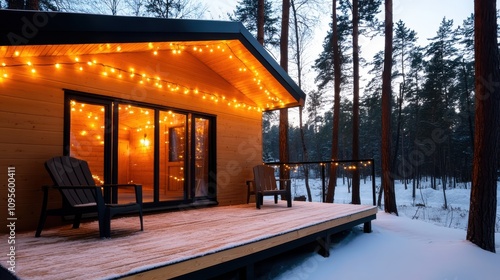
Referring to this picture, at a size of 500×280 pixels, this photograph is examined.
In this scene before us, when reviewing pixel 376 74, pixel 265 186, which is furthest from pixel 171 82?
pixel 376 74

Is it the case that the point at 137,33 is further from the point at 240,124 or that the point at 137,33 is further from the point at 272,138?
the point at 272,138

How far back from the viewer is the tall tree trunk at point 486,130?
15.0 ft

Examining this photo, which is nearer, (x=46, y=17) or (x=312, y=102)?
(x=46, y=17)

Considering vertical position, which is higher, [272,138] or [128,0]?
[128,0]

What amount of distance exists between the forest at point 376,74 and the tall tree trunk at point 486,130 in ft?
0.06

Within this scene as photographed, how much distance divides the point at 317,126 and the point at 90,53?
27.5 m

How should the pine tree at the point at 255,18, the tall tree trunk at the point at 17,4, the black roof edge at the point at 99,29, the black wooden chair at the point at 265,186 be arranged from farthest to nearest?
the pine tree at the point at 255,18 < the tall tree trunk at the point at 17,4 < the black wooden chair at the point at 265,186 < the black roof edge at the point at 99,29

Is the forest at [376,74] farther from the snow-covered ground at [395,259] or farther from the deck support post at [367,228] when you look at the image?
the deck support post at [367,228]

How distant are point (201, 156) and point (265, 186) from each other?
1.34 metres

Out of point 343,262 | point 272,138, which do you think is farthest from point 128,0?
point 272,138

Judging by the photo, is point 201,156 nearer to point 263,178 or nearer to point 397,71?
point 263,178

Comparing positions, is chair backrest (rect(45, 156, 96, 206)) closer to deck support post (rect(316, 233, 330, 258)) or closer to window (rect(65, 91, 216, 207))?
window (rect(65, 91, 216, 207))

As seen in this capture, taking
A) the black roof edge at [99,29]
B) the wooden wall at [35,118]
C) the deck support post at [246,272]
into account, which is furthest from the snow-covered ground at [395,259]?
the black roof edge at [99,29]

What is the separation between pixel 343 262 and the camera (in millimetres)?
3984
